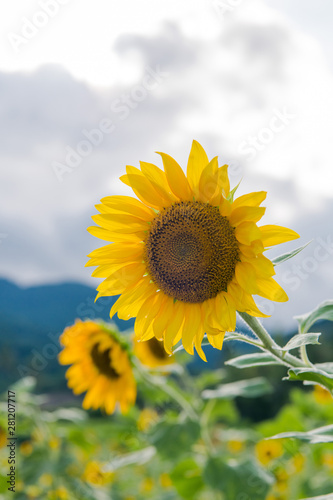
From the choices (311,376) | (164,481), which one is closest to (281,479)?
(164,481)

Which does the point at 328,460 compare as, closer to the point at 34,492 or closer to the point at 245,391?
the point at 245,391

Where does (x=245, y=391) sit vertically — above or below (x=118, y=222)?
below

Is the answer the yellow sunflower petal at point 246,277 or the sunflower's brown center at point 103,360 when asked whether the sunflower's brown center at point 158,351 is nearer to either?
the sunflower's brown center at point 103,360

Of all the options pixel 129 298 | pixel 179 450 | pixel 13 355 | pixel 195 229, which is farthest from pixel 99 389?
pixel 13 355

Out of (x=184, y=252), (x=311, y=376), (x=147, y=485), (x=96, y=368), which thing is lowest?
(x=147, y=485)

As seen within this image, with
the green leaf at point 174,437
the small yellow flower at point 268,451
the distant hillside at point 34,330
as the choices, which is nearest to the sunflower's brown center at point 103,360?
the green leaf at point 174,437

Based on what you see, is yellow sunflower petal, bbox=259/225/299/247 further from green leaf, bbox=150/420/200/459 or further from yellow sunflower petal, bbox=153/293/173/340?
green leaf, bbox=150/420/200/459

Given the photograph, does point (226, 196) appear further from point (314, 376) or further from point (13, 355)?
point (13, 355)

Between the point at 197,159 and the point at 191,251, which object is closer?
the point at 197,159

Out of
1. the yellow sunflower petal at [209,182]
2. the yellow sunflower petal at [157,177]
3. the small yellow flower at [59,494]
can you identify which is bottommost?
the small yellow flower at [59,494]
